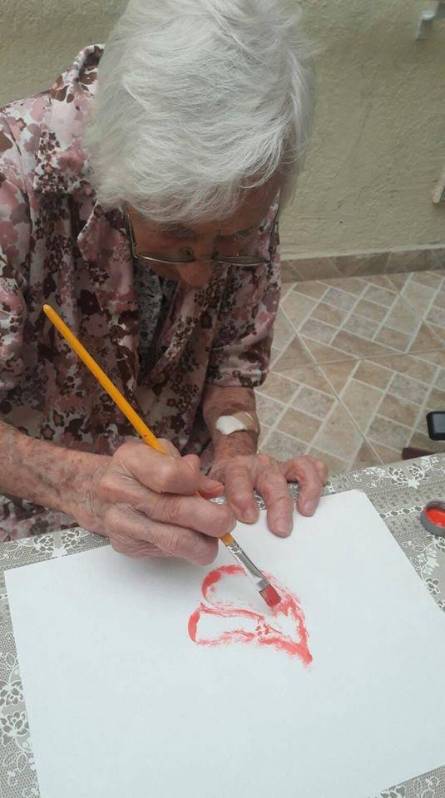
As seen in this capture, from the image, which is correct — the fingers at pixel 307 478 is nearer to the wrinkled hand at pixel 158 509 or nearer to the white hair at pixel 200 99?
the wrinkled hand at pixel 158 509

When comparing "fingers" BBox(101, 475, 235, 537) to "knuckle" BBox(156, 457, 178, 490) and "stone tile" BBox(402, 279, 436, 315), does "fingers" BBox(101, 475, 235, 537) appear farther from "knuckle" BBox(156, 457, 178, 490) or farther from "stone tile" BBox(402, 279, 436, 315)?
"stone tile" BBox(402, 279, 436, 315)

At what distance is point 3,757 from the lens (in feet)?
1.91

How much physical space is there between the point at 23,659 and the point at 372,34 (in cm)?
212

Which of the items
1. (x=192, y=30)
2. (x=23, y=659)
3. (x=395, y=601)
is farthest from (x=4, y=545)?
(x=192, y=30)

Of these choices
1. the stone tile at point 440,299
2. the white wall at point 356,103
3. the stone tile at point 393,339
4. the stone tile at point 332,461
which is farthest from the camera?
the stone tile at point 440,299

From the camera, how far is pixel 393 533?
0.82 m

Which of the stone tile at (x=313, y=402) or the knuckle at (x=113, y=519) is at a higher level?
the knuckle at (x=113, y=519)

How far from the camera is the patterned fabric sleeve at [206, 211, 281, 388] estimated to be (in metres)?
1.07

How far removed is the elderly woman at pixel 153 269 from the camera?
672 mm

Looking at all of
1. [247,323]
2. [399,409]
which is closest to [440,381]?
[399,409]

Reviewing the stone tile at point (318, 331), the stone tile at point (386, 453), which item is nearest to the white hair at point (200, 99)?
the stone tile at point (386, 453)

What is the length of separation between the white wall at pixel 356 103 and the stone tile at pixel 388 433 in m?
0.85

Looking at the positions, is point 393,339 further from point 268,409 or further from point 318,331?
point 268,409

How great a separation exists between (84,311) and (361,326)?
68.1 inches
